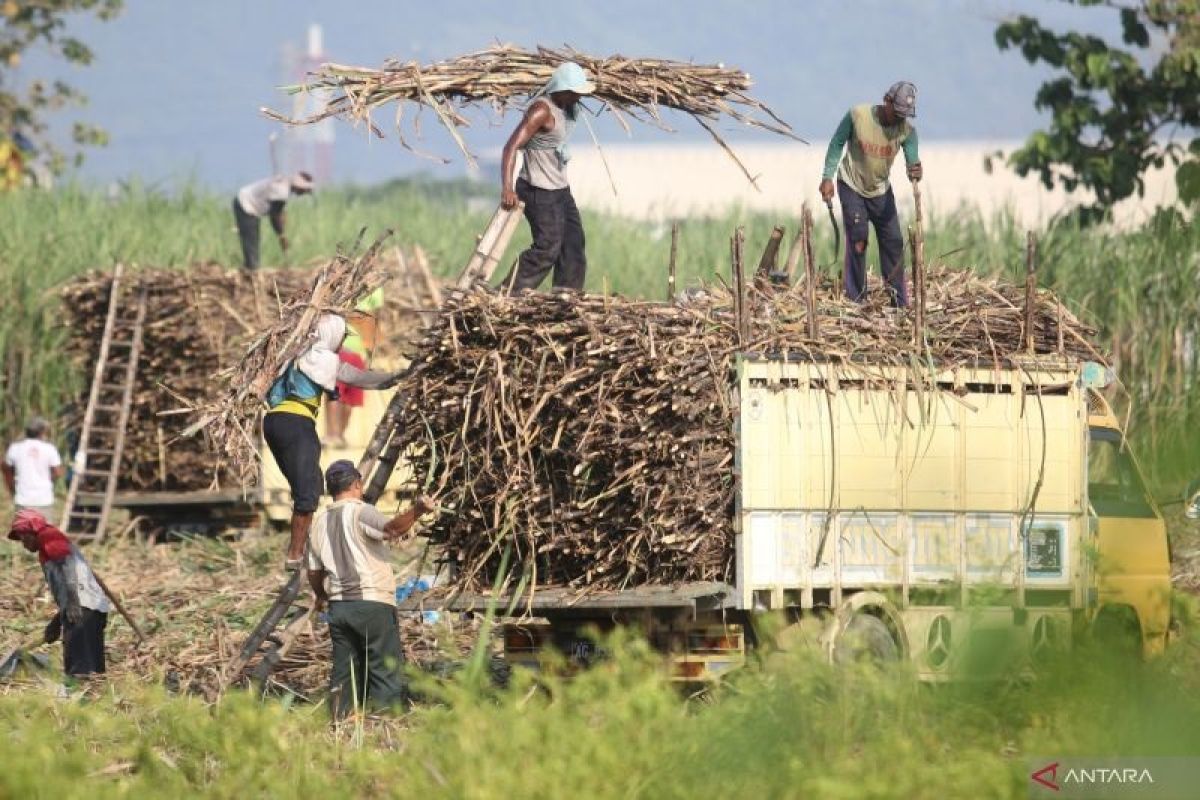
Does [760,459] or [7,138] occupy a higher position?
[7,138]

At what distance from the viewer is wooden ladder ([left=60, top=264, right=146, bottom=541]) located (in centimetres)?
2072

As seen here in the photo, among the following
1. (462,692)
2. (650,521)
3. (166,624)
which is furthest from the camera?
(166,624)

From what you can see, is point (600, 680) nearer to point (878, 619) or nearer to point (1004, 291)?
point (878, 619)

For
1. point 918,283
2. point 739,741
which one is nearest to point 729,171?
point 918,283

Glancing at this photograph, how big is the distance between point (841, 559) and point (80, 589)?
16.1 ft

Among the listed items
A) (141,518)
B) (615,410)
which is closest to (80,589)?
(615,410)

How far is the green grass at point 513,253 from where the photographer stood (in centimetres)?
2123

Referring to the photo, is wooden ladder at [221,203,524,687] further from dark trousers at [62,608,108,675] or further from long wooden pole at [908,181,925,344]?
long wooden pole at [908,181,925,344]

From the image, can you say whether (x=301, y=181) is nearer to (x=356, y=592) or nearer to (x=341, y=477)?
(x=341, y=477)

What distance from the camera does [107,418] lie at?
21.6 meters

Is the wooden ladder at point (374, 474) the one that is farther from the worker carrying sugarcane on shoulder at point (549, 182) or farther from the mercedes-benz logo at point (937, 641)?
the mercedes-benz logo at point (937, 641)

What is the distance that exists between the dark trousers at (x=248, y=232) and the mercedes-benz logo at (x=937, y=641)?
39.6 ft

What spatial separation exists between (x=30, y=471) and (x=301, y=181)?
587cm

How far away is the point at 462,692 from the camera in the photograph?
773 cm
